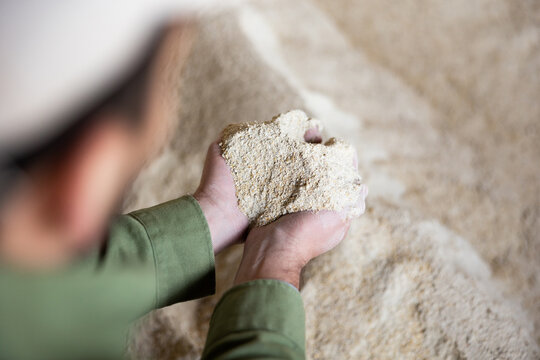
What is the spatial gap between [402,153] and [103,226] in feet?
2.70

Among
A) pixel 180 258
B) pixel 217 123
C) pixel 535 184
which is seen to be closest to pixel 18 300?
pixel 180 258

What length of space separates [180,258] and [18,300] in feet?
0.90

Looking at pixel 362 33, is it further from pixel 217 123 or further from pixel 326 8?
pixel 217 123

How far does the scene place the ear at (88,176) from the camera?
0.35 meters

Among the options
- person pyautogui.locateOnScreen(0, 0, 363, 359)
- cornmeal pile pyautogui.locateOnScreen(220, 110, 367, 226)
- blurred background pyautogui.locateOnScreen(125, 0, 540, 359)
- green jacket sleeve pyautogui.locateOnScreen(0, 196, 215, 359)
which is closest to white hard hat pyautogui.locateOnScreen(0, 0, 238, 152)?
person pyautogui.locateOnScreen(0, 0, 363, 359)

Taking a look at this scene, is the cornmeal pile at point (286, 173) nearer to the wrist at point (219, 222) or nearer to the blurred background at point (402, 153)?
the wrist at point (219, 222)

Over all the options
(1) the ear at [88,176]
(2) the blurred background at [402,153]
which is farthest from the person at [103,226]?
(2) the blurred background at [402,153]

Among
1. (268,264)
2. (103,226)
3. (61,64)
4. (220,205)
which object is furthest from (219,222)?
(61,64)

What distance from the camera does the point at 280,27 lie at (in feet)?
4.94

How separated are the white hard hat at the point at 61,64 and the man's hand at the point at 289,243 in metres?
0.39

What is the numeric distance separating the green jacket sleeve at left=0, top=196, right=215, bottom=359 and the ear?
179 millimetres

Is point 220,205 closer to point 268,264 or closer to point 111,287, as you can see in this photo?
point 268,264

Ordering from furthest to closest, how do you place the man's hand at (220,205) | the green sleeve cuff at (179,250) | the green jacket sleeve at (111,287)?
1. the man's hand at (220,205)
2. the green sleeve cuff at (179,250)
3. the green jacket sleeve at (111,287)

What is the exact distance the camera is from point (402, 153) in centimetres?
123
